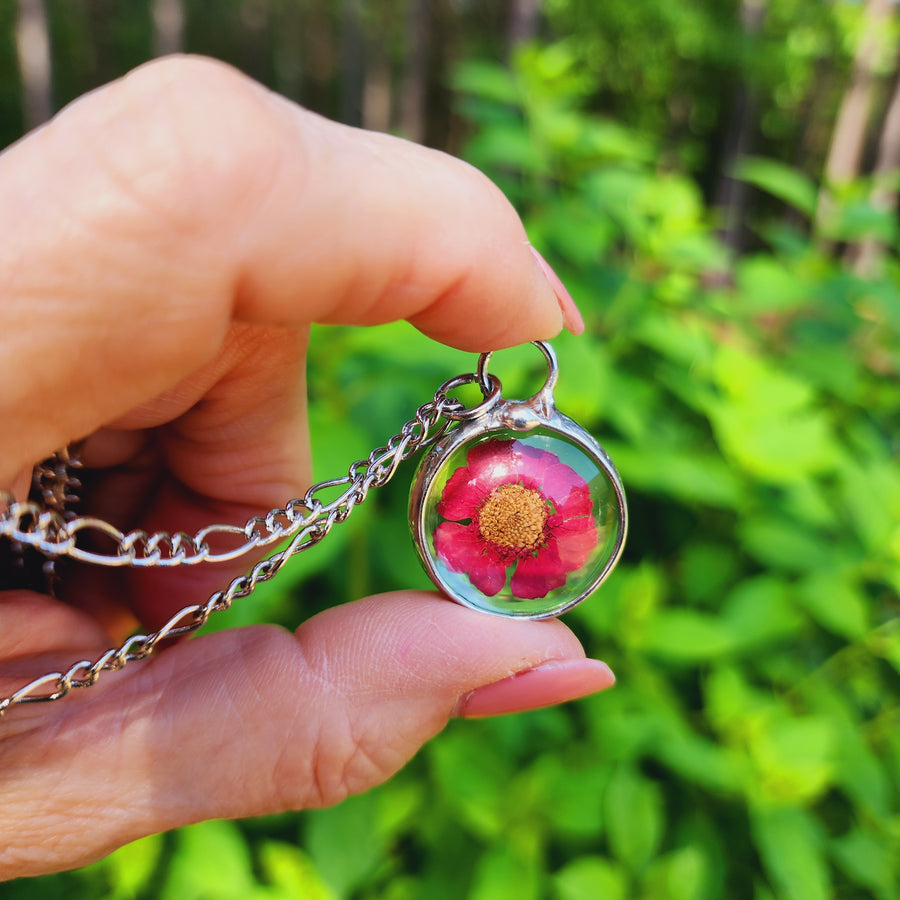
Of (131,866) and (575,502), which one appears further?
(131,866)

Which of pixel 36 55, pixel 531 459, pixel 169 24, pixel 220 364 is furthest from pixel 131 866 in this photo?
pixel 169 24

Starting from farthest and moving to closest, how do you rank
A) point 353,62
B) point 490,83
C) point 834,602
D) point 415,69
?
point 353,62
point 415,69
point 490,83
point 834,602

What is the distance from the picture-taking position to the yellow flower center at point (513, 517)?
3.34 ft

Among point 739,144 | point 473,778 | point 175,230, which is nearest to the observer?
point 175,230

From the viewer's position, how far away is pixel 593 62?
44.6ft

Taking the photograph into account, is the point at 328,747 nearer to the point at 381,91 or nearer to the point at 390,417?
the point at 390,417

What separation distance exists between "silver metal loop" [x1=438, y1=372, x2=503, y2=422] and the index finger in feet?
0.73

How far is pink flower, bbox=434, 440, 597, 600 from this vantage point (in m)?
1.02

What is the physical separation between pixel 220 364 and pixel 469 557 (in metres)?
0.45

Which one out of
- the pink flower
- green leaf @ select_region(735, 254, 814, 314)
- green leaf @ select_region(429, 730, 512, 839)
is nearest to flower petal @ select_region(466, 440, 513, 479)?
the pink flower

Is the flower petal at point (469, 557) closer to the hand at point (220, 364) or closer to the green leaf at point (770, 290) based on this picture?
the hand at point (220, 364)

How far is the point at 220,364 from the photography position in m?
1.10

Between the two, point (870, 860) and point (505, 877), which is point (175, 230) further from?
point (870, 860)

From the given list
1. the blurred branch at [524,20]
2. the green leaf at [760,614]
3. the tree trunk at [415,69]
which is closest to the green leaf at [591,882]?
the green leaf at [760,614]
